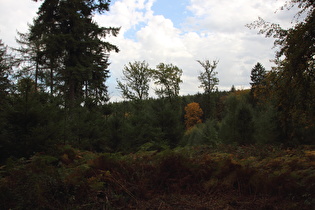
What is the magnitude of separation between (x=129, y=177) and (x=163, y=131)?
8.78 m

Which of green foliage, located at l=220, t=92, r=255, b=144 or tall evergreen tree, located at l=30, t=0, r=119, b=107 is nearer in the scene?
tall evergreen tree, located at l=30, t=0, r=119, b=107

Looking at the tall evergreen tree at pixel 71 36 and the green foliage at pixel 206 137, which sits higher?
the tall evergreen tree at pixel 71 36

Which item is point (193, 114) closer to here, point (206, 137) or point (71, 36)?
Answer: point (206, 137)

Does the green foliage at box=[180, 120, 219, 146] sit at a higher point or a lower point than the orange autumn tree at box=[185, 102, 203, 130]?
lower

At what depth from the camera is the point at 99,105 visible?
13.3 metres

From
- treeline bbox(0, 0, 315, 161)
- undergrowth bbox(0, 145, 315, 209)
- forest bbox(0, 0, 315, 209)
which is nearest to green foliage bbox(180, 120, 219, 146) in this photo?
treeline bbox(0, 0, 315, 161)

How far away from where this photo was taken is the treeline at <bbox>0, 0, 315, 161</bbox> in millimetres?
5504

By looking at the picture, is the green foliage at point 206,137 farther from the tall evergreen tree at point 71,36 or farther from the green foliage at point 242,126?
the tall evergreen tree at point 71,36

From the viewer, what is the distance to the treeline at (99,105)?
5504 mm

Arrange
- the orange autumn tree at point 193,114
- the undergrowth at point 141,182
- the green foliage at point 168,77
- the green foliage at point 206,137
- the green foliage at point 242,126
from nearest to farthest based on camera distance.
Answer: the undergrowth at point 141,182 < the green foliage at point 206,137 < the green foliage at point 242,126 < the green foliage at point 168,77 < the orange autumn tree at point 193,114

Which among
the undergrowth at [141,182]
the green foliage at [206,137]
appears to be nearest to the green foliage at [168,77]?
the green foliage at [206,137]

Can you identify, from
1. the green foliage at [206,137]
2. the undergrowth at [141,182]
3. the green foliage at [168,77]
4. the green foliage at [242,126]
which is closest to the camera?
the undergrowth at [141,182]

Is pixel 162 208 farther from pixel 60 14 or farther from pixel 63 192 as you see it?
pixel 60 14

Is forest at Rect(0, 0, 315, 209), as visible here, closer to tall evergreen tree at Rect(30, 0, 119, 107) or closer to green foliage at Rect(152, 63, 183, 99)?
tall evergreen tree at Rect(30, 0, 119, 107)
